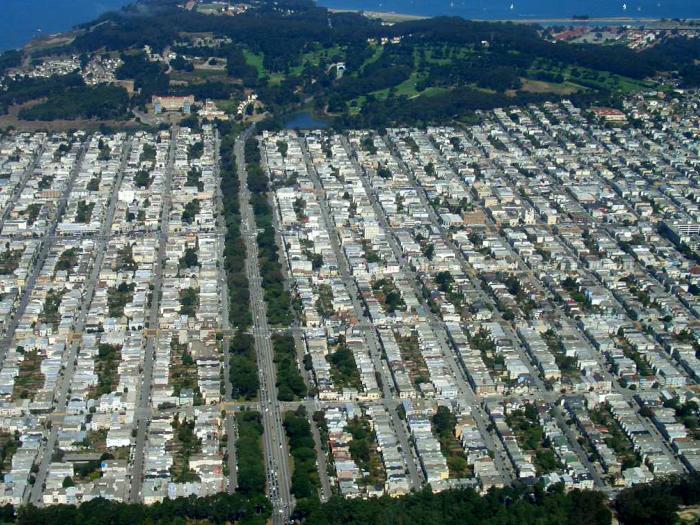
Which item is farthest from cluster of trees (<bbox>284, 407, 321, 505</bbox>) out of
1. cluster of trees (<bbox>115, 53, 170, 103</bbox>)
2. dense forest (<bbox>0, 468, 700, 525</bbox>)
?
cluster of trees (<bbox>115, 53, 170, 103</bbox>)

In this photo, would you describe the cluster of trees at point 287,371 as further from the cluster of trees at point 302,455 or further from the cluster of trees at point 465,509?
the cluster of trees at point 465,509

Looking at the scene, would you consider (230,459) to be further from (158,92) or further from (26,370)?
(158,92)

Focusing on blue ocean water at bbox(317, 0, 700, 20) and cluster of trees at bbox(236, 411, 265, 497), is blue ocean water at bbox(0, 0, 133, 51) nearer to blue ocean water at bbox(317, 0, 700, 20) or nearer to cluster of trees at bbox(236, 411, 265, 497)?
blue ocean water at bbox(317, 0, 700, 20)

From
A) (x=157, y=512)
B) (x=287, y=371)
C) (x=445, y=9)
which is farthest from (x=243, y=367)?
(x=445, y=9)

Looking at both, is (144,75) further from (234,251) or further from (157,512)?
(157,512)

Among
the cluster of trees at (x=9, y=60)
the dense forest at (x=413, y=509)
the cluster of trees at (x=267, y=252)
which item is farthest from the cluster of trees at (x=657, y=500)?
the cluster of trees at (x=9, y=60)

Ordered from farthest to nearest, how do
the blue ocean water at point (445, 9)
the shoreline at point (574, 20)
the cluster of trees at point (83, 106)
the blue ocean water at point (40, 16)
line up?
the blue ocean water at point (445, 9) → the shoreline at point (574, 20) → the blue ocean water at point (40, 16) → the cluster of trees at point (83, 106)
